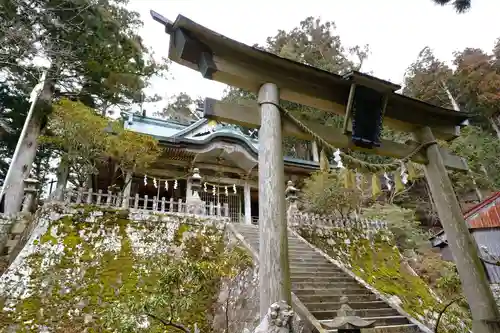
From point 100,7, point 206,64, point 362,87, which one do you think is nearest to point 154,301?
point 206,64

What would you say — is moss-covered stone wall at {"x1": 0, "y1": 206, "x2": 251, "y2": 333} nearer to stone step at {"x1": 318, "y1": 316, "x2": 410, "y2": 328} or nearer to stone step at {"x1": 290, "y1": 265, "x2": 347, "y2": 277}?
stone step at {"x1": 290, "y1": 265, "x2": 347, "y2": 277}

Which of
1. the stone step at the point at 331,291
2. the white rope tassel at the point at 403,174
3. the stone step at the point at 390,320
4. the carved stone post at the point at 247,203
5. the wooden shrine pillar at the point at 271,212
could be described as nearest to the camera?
the wooden shrine pillar at the point at 271,212

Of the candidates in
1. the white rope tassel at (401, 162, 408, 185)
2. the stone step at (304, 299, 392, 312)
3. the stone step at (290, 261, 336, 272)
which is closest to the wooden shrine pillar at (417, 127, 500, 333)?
the white rope tassel at (401, 162, 408, 185)

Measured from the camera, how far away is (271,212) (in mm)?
3277

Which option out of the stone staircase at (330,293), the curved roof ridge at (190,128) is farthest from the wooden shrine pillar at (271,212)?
the curved roof ridge at (190,128)

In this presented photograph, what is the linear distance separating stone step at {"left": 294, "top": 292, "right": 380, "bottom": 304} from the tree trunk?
10001 mm

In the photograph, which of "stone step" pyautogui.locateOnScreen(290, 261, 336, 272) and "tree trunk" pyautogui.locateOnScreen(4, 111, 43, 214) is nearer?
"stone step" pyautogui.locateOnScreen(290, 261, 336, 272)

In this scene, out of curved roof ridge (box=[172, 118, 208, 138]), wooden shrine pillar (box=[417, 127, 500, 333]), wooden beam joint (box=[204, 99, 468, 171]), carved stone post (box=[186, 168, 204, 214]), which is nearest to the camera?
wooden beam joint (box=[204, 99, 468, 171])

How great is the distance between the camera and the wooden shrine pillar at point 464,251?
3.85m

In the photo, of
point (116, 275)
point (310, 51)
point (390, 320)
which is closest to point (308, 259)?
point (390, 320)

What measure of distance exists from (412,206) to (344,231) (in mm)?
11682

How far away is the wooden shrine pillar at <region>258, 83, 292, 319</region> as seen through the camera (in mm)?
2992

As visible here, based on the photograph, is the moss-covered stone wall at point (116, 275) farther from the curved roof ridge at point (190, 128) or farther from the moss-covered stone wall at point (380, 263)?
the curved roof ridge at point (190, 128)

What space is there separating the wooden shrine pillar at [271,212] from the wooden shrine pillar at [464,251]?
2.85 meters
